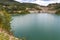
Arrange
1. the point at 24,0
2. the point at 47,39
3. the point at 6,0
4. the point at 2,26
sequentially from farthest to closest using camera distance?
the point at 24,0 → the point at 6,0 → the point at 47,39 → the point at 2,26

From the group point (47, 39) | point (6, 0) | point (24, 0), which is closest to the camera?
point (47, 39)

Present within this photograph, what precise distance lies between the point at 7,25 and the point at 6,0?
63601 mm

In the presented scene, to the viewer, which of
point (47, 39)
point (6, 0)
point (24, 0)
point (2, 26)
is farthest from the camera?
point (24, 0)

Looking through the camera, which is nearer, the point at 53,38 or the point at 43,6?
the point at 53,38

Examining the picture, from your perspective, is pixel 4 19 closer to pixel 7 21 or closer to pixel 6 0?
pixel 7 21

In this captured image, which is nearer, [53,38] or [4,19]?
[4,19]

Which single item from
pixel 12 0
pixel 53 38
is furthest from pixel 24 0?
pixel 53 38

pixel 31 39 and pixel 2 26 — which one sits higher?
pixel 2 26

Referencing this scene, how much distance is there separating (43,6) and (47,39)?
65747 mm

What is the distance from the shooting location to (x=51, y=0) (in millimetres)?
82750

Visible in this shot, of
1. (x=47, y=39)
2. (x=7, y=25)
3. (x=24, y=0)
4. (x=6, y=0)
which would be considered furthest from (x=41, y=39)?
(x=24, y=0)

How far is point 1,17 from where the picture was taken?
10.9m

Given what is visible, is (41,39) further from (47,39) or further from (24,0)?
(24,0)

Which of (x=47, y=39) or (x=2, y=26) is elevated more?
(x=2, y=26)
